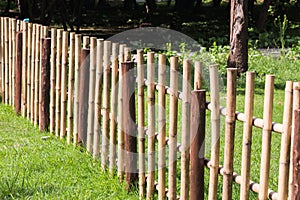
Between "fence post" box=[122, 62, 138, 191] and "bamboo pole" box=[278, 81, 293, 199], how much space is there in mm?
1997

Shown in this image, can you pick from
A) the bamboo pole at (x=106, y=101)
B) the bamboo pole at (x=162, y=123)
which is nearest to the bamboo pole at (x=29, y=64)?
the bamboo pole at (x=106, y=101)

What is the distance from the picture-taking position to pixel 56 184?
5.98 metres

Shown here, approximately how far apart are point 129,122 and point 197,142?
1.22 m

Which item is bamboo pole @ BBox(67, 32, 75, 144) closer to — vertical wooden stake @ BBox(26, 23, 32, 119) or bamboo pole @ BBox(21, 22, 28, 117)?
vertical wooden stake @ BBox(26, 23, 32, 119)

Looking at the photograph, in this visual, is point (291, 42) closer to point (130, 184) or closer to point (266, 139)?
point (130, 184)

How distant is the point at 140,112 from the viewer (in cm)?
570

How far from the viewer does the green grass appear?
5.73 m

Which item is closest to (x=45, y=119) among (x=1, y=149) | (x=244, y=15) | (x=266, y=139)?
(x=1, y=149)

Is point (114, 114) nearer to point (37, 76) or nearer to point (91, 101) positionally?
point (91, 101)

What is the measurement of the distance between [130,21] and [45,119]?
1908 cm

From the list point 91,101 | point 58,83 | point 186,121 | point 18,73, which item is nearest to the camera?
point 186,121

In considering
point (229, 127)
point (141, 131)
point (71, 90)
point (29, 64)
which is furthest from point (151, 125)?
point (29, 64)

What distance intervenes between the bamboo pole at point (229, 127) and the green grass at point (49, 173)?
1.28m

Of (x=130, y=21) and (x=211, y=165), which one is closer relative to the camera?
(x=211, y=165)
